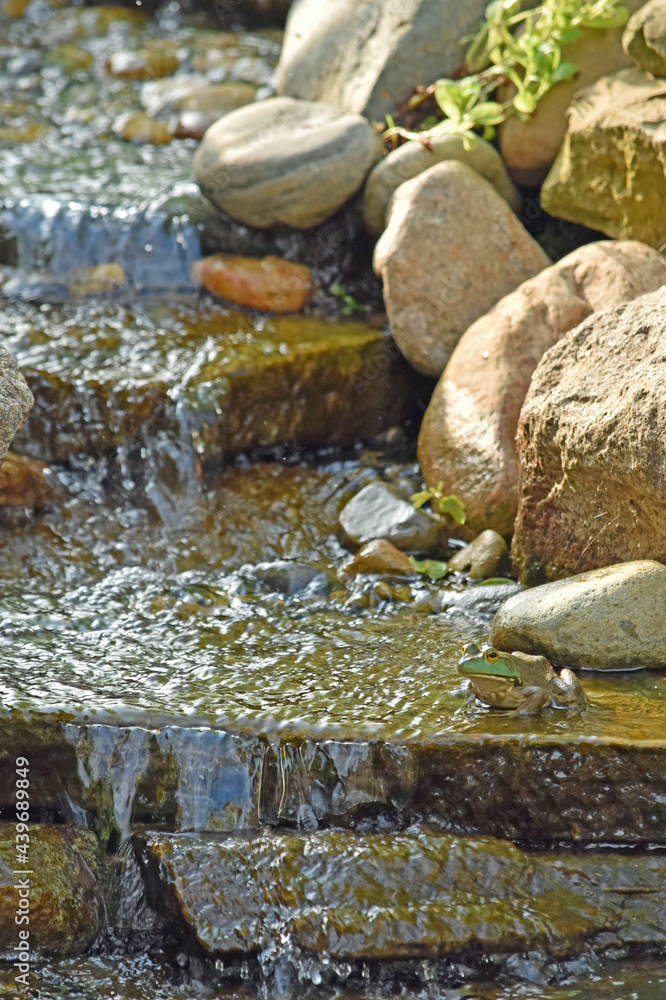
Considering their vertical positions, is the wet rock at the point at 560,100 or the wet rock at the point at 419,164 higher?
the wet rock at the point at 560,100

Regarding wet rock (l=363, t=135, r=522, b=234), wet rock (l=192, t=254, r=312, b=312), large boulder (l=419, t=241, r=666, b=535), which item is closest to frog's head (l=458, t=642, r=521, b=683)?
large boulder (l=419, t=241, r=666, b=535)

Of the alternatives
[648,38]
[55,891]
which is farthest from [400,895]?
[648,38]

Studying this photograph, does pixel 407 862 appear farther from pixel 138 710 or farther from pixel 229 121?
pixel 229 121

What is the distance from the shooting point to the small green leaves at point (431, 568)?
172 inches

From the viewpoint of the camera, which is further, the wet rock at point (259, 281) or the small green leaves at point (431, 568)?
the wet rock at point (259, 281)

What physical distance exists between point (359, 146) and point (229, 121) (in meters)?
0.92

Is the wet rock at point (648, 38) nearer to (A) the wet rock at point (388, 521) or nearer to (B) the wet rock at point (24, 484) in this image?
(A) the wet rock at point (388, 521)

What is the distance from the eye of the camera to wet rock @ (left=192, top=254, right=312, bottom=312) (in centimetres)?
585

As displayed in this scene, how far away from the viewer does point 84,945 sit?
115 inches

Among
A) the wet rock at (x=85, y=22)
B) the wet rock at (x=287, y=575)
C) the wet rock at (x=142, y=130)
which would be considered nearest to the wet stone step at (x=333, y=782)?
the wet rock at (x=287, y=575)

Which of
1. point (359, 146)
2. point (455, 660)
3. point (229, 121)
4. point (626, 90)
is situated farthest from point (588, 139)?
point (455, 660)

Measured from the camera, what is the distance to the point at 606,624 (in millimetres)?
3467

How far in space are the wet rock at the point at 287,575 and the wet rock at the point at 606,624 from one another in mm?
1139

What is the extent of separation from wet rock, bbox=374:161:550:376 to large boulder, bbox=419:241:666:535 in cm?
28
